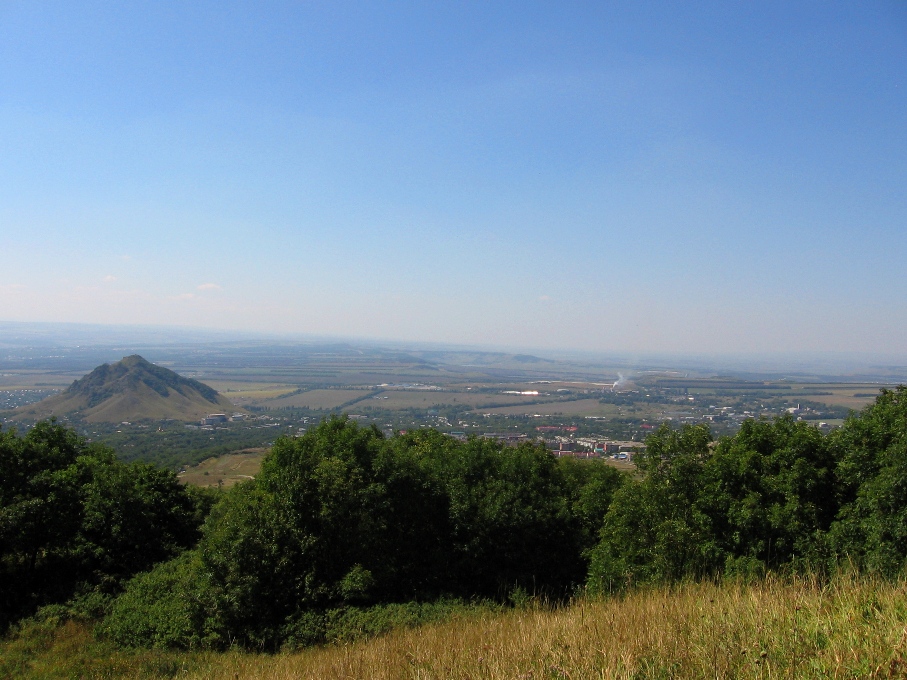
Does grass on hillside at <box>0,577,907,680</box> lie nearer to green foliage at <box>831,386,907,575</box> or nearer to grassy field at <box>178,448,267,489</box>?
green foliage at <box>831,386,907,575</box>

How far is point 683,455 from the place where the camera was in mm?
16281

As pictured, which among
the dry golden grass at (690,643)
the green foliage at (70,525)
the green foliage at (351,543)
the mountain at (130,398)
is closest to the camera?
the dry golden grass at (690,643)

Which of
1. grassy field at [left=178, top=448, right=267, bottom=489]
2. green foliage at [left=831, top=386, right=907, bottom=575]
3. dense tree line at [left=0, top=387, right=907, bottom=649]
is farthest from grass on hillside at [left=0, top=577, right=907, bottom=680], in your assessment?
grassy field at [left=178, top=448, right=267, bottom=489]

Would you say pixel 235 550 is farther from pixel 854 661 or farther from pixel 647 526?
pixel 854 661

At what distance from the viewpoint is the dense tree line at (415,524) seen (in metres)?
13.6

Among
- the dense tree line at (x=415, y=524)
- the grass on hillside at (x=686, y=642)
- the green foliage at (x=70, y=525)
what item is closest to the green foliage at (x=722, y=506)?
the dense tree line at (x=415, y=524)

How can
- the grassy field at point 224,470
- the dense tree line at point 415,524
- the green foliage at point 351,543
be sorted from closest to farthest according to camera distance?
the dense tree line at point 415,524 < the green foliage at point 351,543 < the grassy field at point 224,470

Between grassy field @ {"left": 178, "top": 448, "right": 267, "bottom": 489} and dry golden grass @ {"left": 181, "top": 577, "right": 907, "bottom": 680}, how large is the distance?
3900cm

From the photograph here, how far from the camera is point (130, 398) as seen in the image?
89938 millimetres

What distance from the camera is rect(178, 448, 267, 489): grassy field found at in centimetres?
4313

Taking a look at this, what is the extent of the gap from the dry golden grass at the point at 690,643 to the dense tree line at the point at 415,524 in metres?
4.49

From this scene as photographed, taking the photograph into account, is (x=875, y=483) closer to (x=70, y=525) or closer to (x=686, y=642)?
(x=686, y=642)

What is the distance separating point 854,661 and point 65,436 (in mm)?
27469

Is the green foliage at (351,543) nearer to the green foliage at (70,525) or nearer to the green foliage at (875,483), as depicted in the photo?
the green foliage at (70,525)
